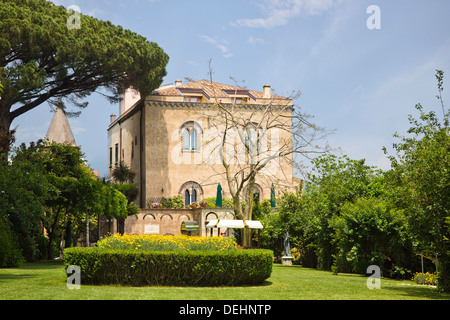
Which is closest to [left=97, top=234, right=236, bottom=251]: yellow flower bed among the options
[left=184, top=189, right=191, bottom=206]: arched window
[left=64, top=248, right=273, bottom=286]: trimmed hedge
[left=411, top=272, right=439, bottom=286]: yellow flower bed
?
[left=64, top=248, right=273, bottom=286]: trimmed hedge

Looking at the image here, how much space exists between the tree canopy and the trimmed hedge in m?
14.5

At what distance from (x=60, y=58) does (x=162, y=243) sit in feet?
72.7

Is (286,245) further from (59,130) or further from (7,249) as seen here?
(59,130)

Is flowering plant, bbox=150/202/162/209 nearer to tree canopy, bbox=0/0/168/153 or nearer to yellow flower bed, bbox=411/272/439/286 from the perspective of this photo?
tree canopy, bbox=0/0/168/153

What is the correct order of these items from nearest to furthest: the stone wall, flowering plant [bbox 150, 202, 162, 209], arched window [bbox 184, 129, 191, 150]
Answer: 1. the stone wall
2. flowering plant [bbox 150, 202, 162, 209]
3. arched window [bbox 184, 129, 191, 150]

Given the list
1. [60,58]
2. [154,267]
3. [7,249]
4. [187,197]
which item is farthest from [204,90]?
[154,267]

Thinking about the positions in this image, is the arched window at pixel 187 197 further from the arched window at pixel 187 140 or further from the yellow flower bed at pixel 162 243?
the yellow flower bed at pixel 162 243

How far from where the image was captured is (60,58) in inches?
1318

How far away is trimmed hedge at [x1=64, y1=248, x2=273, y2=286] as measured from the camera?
1394 cm

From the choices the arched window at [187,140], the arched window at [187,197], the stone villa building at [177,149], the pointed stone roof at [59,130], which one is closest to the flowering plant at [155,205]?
the stone villa building at [177,149]

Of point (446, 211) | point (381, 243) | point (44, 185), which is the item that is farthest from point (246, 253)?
point (44, 185)

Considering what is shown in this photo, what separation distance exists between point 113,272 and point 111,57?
25577 millimetres

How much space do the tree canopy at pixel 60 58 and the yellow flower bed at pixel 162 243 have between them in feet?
45.4
